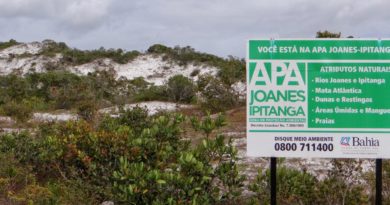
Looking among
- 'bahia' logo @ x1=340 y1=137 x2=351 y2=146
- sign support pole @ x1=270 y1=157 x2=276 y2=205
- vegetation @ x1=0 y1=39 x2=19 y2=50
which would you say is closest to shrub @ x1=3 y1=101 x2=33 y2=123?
sign support pole @ x1=270 y1=157 x2=276 y2=205

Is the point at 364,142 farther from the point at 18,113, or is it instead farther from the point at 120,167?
the point at 18,113

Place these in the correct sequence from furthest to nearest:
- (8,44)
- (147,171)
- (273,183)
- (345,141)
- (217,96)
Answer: (8,44) → (217,96) → (147,171) → (273,183) → (345,141)

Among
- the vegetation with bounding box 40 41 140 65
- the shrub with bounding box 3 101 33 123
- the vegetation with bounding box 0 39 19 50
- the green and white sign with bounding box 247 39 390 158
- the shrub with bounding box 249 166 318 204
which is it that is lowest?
the shrub with bounding box 249 166 318 204

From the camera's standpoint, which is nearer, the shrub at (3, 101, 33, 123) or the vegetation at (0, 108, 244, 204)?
the vegetation at (0, 108, 244, 204)

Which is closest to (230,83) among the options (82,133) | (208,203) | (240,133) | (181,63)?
(240,133)

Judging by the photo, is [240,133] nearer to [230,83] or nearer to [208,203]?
[208,203]

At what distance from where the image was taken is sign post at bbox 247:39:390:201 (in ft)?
18.2

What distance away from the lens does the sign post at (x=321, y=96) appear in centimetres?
555

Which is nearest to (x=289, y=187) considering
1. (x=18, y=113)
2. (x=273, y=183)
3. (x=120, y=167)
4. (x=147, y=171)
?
(x=273, y=183)

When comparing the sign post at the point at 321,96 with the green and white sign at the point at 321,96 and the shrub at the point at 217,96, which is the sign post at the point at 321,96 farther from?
the shrub at the point at 217,96

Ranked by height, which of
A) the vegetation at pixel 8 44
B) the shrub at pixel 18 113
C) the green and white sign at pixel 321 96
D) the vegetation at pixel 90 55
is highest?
the vegetation at pixel 8 44

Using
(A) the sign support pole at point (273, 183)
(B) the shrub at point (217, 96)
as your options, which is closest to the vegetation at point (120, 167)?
(A) the sign support pole at point (273, 183)

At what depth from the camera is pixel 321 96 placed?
18.3 ft

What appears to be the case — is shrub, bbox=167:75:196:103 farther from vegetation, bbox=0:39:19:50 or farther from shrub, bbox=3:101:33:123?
vegetation, bbox=0:39:19:50
